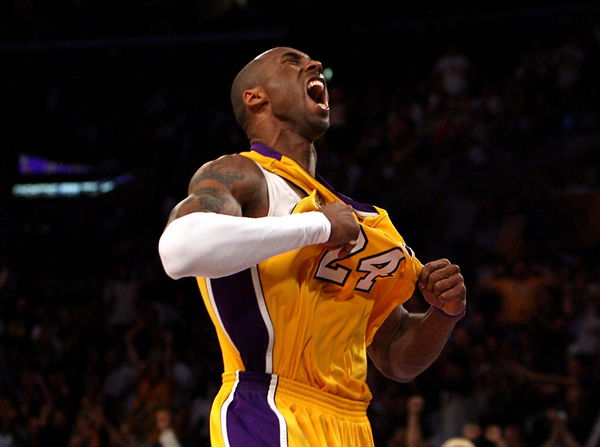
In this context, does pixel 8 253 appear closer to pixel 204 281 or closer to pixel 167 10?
pixel 167 10

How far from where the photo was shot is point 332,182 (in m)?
9.96

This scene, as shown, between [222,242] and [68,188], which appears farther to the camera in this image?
[68,188]

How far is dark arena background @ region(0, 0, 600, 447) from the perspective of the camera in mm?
7457

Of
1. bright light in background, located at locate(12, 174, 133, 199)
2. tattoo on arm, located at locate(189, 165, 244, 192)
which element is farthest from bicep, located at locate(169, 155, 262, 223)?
bright light in background, located at locate(12, 174, 133, 199)

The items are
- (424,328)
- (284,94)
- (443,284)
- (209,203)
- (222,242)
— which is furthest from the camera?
(424,328)

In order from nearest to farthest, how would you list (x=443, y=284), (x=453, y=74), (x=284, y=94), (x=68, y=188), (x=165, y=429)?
(x=443, y=284) < (x=284, y=94) < (x=165, y=429) < (x=453, y=74) < (x=68, y=188)

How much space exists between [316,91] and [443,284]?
755 millimetres

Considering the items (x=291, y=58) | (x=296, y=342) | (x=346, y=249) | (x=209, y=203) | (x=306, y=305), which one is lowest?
(x=296, y=342)

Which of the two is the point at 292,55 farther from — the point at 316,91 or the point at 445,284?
the point at 445,284

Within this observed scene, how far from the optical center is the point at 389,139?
10.4 m

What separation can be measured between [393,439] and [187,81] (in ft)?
27.5

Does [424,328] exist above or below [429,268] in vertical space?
below

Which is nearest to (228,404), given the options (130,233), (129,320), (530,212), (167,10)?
(530,212)

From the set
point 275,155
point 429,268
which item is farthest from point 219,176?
point 429,268
